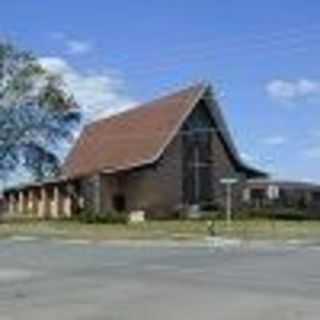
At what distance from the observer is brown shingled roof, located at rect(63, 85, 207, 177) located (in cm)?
8519

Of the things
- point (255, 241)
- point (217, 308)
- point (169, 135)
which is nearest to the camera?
point (217, 308)

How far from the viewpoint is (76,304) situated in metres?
18.2

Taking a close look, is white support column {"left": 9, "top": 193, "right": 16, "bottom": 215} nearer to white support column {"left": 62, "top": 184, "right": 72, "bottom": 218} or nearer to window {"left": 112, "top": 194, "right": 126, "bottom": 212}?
white support column {"left": 62, "top": 184, "right": 72, "bottom": 218}

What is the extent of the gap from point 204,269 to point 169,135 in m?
56.6

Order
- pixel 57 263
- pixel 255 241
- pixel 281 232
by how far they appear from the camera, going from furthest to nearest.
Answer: pixel 281 232 < pixel 255 241 < pixel 57 263

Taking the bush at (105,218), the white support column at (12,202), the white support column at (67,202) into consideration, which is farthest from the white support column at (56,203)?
the bush at (105,218)

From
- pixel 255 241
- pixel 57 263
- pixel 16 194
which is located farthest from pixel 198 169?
pixel 57 263

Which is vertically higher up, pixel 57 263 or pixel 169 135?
pixel 169 135

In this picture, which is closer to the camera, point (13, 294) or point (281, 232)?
point (13, 294)

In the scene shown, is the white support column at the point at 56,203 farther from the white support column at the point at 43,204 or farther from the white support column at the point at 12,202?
the white support column at the point at 12,202

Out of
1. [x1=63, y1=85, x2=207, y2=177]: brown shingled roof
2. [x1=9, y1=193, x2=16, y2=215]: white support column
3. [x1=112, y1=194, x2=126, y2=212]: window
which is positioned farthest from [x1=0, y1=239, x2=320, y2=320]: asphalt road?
[x1=9, y1=193, x2=16, y2=215]: white support column

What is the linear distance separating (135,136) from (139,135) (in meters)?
0.64

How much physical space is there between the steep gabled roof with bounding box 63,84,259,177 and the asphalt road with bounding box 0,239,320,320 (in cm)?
4850

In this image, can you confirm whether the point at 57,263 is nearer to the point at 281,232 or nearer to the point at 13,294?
the point at 13,294
